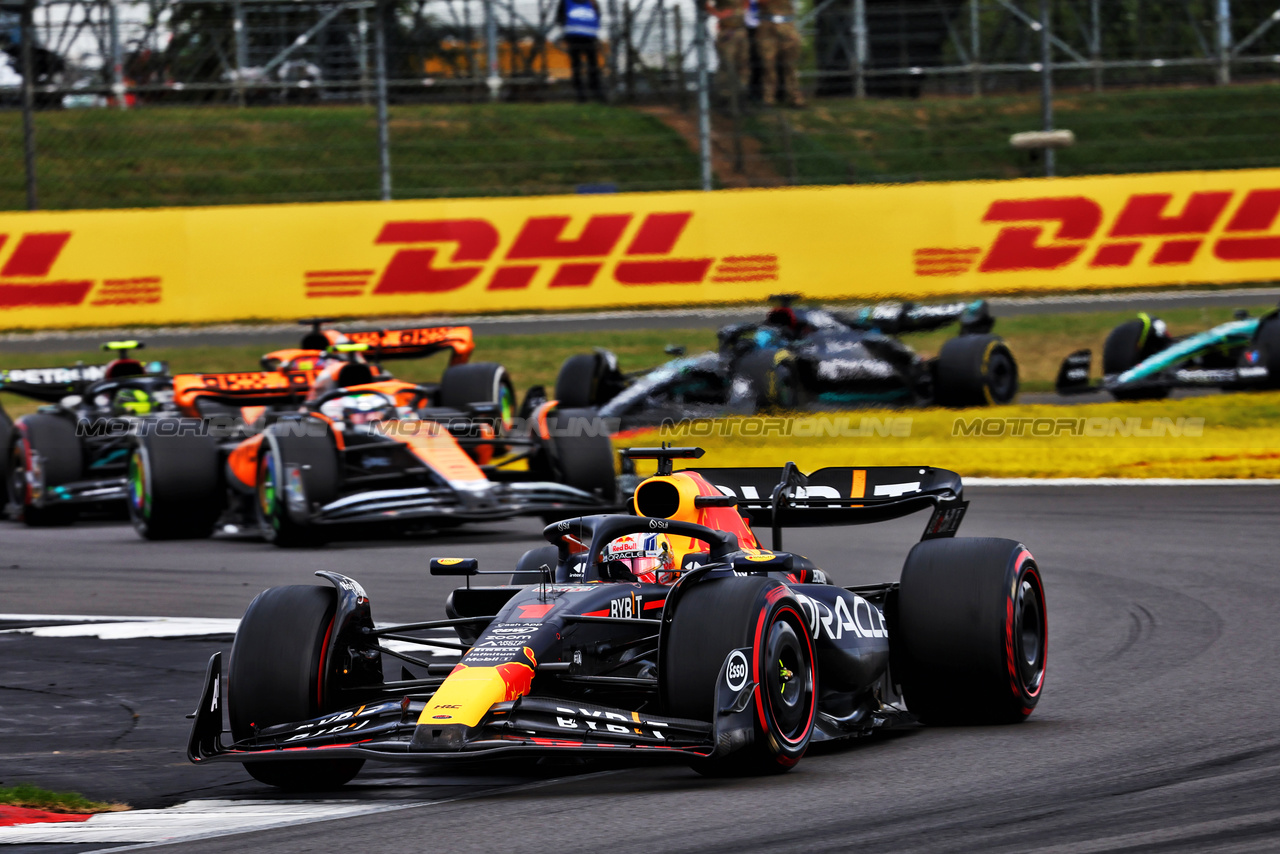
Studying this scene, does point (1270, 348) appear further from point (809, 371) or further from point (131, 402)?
point (131, 402)

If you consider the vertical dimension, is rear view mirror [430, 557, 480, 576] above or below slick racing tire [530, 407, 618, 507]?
above

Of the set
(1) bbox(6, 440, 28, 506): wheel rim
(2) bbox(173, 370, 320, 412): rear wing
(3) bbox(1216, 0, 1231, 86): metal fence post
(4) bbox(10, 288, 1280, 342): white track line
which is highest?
(3) bbox(1216, 0, 1231, 86): metal fence post

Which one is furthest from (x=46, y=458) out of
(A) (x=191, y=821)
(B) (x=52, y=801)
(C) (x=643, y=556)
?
(A) (x=191, y=821)

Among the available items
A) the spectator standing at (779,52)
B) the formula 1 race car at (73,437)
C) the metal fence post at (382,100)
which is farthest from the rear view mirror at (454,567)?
the spectator standing at (779,52)

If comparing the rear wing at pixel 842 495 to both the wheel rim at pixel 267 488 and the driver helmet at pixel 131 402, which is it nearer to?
the wheel rim at pixel 267 488

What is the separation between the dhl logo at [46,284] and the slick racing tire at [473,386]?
6.49 metres

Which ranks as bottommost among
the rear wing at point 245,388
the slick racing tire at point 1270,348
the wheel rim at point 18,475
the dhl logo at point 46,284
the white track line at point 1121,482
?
the white track line at point 1121,482

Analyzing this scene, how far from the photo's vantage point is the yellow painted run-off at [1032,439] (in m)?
14.7

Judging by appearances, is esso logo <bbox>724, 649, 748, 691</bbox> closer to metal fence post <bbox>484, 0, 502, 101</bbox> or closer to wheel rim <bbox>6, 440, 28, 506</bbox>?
wheel rim <bbox>6, 440, 28, 506</bbox>

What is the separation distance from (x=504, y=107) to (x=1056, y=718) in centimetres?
1783

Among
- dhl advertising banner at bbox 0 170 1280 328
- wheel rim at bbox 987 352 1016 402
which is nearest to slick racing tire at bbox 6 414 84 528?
dhl advertising banner at bbox 0 170 1280 328

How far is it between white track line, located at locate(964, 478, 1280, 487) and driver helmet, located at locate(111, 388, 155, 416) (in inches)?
274

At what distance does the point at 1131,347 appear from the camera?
18.4 metres

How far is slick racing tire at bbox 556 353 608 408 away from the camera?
17.9m
